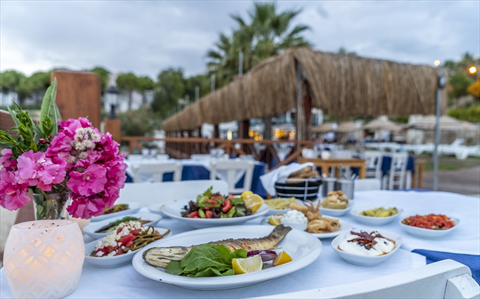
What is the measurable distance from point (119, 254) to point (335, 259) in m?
0.62

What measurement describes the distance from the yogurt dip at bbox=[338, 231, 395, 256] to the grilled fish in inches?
7.2

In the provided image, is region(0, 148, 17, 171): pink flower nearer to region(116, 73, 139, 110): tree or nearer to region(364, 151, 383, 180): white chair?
region(364, 151, 383, 180): white chair

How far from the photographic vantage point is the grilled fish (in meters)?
0.71

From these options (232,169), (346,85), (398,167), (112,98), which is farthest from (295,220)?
(398,167)

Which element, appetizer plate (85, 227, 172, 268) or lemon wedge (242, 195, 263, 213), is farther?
lemon wedge (242, 195, 263, 213)

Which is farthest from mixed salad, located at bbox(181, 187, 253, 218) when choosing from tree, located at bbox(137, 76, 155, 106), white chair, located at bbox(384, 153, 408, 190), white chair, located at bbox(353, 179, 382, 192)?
tree, located at bbox(137, 76, 155, 106)

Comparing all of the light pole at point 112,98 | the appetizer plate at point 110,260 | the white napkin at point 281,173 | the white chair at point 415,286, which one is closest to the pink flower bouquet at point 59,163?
the appetizer plate at point 110,260

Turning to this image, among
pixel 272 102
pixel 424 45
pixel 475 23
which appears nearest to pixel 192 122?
pixel 272 102

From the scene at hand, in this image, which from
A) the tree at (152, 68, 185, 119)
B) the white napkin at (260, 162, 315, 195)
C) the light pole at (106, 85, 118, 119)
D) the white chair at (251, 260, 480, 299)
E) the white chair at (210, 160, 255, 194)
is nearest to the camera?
the white chair at (251, 260, 480, 299)

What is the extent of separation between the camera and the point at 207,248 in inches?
27.7

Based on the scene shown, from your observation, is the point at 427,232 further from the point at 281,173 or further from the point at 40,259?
the point at 40,259

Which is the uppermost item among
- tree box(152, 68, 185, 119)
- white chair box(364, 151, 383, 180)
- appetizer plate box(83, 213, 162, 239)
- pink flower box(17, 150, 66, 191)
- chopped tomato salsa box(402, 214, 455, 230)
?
tree box(152, 68, 185, 119)

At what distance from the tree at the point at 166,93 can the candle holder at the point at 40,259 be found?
4316 centimetres

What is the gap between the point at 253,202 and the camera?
1339mm
